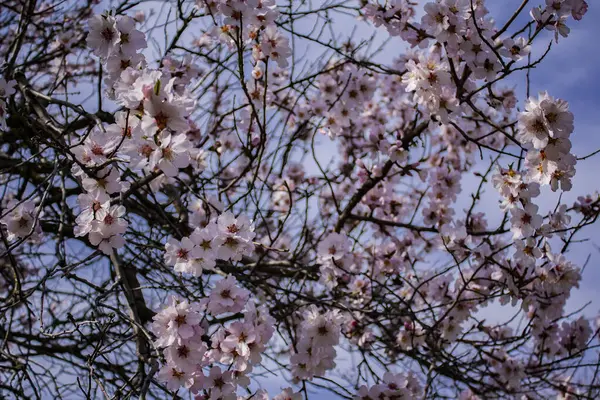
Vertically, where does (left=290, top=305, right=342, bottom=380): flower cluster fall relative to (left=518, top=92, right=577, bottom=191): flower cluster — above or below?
below

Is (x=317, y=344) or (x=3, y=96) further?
(x=317, y=344)

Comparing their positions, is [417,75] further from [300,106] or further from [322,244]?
[300,106]

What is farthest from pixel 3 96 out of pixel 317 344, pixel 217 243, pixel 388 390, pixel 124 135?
pixel 388 390

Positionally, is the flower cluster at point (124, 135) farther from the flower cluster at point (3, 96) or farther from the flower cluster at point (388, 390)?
the flower cluster at point (388, 390)

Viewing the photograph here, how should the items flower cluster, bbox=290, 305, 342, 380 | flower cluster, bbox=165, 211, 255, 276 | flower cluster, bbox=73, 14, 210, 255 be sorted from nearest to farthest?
1. flower cluster, bbox=73, 14, 210, 255
2. flower cluster, bbox=165, 211, 255, 276
3. flower cluster, bbox=290, 305, 342, 380

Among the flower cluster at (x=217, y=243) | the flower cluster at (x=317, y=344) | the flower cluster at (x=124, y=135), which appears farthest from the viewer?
the flower cluster at (x=317, y=344)

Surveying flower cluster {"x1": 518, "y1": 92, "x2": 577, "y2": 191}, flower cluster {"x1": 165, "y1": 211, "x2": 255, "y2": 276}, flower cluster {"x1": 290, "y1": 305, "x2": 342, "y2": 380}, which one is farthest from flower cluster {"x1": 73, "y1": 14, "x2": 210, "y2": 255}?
flower cluster {"x1": 518, "y1": 92, "x2": 577, "y2": 191}

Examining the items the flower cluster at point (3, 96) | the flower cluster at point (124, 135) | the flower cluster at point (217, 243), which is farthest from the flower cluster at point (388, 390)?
the flower cluster at point (3, 96)

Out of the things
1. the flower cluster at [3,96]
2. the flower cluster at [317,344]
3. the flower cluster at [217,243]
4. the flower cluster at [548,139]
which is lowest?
the flower cluster at [317,344]

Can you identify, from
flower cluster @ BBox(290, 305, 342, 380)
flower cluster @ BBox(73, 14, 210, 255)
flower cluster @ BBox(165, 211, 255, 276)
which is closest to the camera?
flower cluster @ BBox(73, 14, 210, 255)

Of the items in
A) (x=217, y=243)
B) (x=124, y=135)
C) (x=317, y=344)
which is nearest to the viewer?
(x=124, y=135)

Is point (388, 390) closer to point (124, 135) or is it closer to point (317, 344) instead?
point (317, 344)

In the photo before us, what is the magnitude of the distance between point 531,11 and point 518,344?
2249mm

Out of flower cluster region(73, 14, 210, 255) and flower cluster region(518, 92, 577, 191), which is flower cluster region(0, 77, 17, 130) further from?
flower cluster region(518, 92, 577, 191)
